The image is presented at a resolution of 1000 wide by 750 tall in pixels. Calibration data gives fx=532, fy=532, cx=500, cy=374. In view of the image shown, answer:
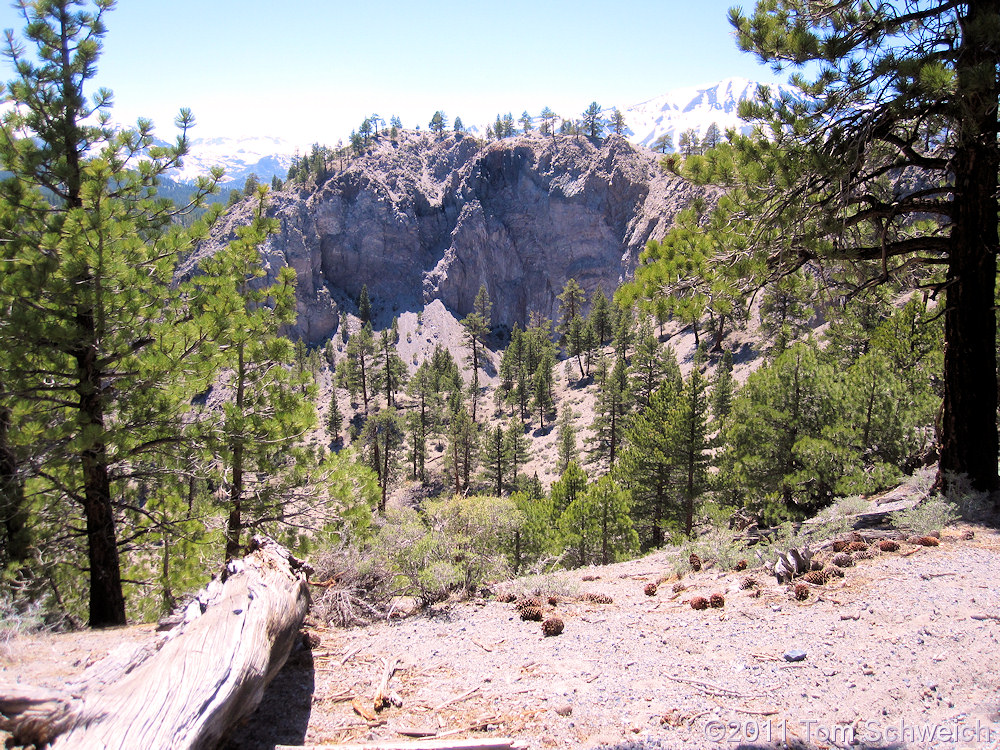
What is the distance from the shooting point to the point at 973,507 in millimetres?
5629

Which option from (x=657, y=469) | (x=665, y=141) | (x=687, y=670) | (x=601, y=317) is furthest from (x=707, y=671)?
(x=665, y=141)

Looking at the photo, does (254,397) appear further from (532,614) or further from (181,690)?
(181,690)

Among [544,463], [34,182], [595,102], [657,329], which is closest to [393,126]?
[595,102]

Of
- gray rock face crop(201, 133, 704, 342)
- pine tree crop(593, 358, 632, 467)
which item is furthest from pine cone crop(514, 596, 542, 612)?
gray rock face crop(201, 133, 704, 342)

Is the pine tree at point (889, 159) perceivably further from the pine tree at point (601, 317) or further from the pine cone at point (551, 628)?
the pine tree at point (601, 317)

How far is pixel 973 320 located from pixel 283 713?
753 centimetres

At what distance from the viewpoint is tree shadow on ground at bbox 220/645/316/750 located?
303 cm

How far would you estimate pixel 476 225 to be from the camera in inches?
4599

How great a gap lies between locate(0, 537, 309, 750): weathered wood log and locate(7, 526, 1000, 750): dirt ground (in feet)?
1.34

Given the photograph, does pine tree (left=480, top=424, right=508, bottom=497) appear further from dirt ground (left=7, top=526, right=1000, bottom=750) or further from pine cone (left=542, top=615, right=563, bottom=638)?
pine cone (left=542, top=615, right=563, bottom=638)

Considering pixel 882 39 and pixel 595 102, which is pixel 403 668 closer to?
pixel 882 39

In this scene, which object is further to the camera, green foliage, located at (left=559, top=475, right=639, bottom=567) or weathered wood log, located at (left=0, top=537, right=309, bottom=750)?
green foliage, located at (left=559, top=475, right=639, bottom=567)

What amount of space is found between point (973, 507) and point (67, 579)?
38.2ft

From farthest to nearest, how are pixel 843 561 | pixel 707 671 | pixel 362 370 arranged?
pixel 362 370
pixel 843 561
pixel 707 671
